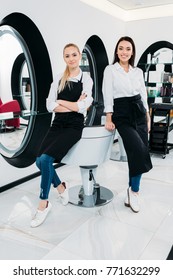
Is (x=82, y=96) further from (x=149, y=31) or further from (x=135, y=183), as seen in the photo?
(x=149, y=31)

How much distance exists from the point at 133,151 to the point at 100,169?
133 cm

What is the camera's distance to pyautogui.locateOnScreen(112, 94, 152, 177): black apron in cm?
211

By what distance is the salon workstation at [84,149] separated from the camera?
1859mm

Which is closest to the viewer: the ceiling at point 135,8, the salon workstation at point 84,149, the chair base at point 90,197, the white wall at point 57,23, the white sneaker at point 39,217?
the salon workstation at point 84,149

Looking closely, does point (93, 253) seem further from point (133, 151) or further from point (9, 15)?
point (9, 15)

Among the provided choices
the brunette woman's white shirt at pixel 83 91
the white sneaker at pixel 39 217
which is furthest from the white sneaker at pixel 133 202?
the brunette woman's white shirt at pixel 83 91

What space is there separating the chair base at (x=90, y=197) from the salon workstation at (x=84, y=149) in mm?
10

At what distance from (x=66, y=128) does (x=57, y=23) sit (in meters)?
1.54

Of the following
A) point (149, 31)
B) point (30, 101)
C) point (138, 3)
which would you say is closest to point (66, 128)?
point (30, 101)

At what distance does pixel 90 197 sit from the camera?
2453 millimetres

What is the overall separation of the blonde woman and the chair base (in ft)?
1.22

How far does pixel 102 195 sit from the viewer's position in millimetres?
2586

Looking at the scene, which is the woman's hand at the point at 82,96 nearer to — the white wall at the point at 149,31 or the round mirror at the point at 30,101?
Result: the round mirror at the point at 30,101
